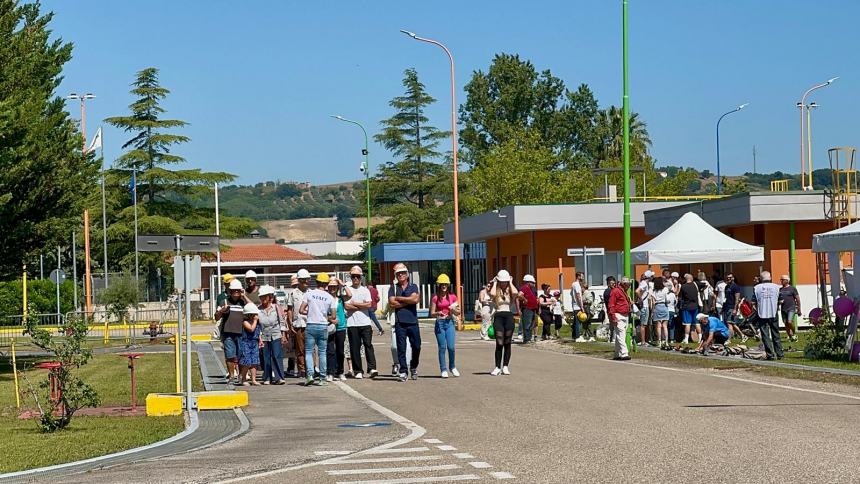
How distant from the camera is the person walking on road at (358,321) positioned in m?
22.3

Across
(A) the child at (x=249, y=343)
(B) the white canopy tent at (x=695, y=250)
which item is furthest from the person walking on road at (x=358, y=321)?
(B) the white canopy tent at (x=695, y=250)

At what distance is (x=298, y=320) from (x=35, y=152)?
9725 millimetres

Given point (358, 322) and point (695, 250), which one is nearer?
point (358, 322)

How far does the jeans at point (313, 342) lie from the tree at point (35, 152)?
8345 mm

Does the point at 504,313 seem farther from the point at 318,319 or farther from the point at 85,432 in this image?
the point at 85,432

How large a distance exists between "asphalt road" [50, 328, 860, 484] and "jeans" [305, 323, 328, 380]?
695mm

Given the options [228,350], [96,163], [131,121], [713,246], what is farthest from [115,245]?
[228,350]

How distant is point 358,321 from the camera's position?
74.5 feet

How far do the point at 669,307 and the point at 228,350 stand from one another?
1276cm

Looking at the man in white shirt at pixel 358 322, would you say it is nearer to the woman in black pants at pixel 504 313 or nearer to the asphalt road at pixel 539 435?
the asphalt road at pixel 539 435

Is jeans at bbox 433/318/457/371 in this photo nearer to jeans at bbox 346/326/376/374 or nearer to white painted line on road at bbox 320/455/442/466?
jeans at bbox 346/326/376/374

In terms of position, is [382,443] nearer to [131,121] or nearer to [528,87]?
[131,121]

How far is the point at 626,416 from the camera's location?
49.7 feet

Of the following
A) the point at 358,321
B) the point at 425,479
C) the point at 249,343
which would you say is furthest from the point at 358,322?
the point at 425,479
